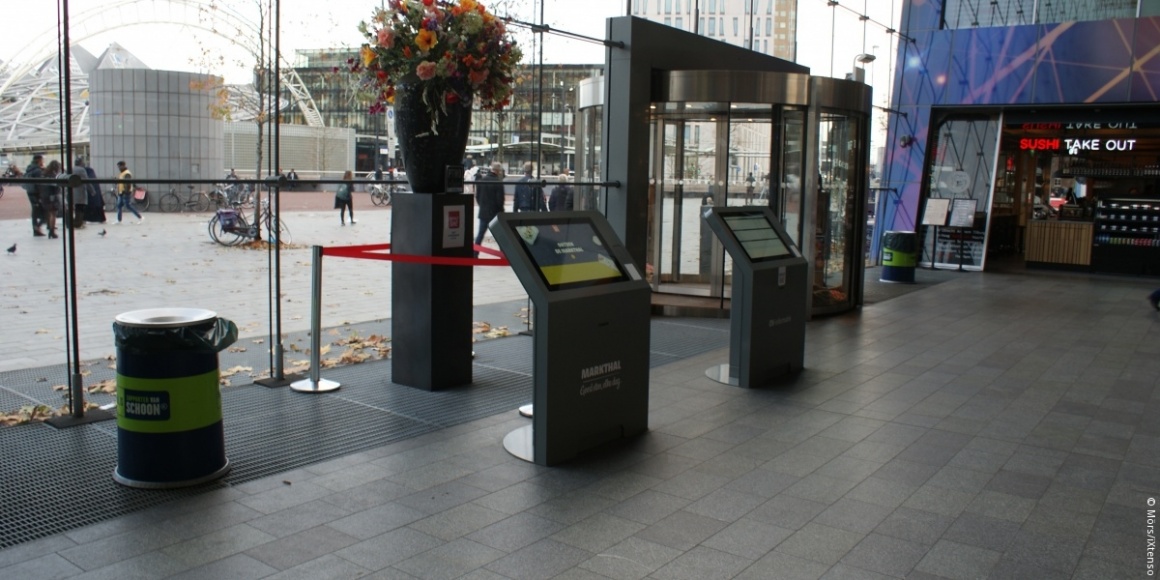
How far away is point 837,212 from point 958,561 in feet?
25.0

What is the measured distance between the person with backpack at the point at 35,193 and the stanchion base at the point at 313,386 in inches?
73.7

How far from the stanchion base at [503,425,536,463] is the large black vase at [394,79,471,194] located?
1996 mm

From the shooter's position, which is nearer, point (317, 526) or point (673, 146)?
point (317, 526)

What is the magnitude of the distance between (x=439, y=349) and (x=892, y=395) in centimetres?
328

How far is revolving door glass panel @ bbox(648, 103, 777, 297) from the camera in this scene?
33.8ft

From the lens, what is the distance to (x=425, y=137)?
21.1 ft

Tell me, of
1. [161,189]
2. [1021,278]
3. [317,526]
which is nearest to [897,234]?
[1021,278]

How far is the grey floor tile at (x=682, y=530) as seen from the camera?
394 centimetres

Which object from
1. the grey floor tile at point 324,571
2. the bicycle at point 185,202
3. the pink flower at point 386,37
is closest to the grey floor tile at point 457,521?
the grey floor tile at point 324,571

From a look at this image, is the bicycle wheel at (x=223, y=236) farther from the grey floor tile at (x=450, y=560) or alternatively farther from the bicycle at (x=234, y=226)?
the grey floor tile at (x=450, y=560)

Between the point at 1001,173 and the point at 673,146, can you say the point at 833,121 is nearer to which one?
the point at 673,146

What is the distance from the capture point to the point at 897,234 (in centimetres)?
1468

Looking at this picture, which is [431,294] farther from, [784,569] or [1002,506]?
[1002,506]

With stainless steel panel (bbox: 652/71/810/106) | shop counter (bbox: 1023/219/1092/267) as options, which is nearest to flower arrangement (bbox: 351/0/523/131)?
stainless steel panel (bbox: 652/71/810/106)
